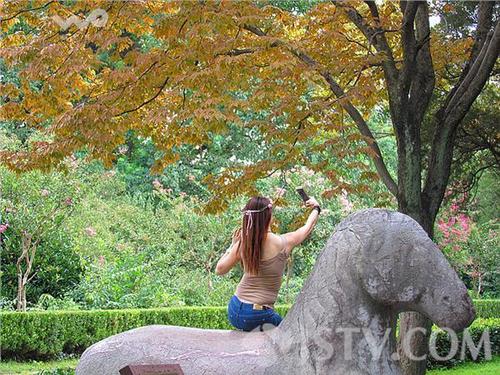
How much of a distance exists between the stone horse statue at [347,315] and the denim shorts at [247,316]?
150mm

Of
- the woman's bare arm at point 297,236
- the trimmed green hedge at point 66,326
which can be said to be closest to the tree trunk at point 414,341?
the woman's bare arm at point 297,236

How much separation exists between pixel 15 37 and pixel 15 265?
6.51 metres

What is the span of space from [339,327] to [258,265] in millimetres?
623

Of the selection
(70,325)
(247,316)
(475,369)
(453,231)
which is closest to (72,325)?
(70,325)

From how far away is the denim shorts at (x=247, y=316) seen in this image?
13.9 ft

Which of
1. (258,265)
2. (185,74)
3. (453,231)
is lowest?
(453,231)

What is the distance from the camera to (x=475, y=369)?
12.7 metres

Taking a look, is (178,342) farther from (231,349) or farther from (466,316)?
(466,316)

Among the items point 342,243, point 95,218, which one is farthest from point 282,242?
point 95,218

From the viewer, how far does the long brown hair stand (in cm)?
421

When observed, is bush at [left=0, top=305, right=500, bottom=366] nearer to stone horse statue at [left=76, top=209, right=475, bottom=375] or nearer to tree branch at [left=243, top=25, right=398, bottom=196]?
tree branch at [left=243, top=25, right=398, bottom=196]

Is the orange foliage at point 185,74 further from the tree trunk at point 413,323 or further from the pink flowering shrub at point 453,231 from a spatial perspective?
the pink flowering shrub at point 453,231

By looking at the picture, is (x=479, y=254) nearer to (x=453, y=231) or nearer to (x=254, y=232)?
(x=453, y=231)

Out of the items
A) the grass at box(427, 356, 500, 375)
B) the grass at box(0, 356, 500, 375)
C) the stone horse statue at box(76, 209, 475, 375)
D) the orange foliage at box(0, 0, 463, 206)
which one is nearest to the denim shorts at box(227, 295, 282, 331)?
the stone horse statue at box(76, 209, 475, 375)
